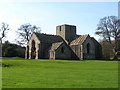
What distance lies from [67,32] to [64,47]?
27.6ft

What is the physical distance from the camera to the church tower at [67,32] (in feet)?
210

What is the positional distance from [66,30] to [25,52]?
14577mm

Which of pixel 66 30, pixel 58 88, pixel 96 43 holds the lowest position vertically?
pixel 58 88

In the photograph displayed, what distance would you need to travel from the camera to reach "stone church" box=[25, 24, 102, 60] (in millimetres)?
56500

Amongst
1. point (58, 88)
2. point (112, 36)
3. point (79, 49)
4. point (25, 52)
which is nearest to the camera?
point (58, 88)

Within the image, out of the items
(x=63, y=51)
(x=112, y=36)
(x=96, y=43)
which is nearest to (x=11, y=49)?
(x=63, y=51)

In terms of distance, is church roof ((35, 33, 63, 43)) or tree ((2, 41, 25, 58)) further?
tree ((2, 41, 25, 58))

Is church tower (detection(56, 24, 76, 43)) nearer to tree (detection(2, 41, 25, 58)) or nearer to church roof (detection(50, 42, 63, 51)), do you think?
church roof (detection(50, 42, 63, 51))

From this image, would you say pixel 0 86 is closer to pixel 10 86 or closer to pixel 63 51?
pixel 10 86

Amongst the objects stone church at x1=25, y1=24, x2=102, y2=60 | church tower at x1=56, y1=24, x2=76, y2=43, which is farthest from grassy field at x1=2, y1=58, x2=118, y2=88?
church tower at x1=56, y1=24, x2=76, y2=43

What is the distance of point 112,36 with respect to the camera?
2392 inches

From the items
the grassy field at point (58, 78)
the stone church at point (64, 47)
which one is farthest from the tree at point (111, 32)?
the grassy field at point (58, 78)

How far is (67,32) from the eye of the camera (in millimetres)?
64312

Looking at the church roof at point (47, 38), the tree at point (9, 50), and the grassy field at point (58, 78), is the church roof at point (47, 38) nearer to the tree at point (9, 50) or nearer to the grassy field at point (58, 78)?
the tree at point (9, 50)
